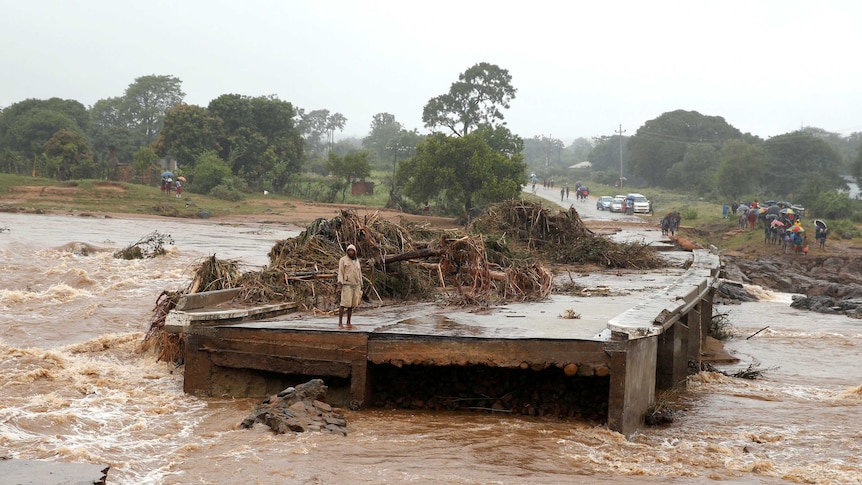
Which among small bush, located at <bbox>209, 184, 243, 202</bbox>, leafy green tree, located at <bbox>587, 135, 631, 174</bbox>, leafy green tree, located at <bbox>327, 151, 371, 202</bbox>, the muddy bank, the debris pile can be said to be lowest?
the muddy bank

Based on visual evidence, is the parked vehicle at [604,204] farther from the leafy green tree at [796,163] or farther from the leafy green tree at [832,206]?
the leafy green tree at [832,206]

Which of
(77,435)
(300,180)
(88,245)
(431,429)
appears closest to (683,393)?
(431,429)

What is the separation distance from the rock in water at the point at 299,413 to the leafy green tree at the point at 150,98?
79.1m

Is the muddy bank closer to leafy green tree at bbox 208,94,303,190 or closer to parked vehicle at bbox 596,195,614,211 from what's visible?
parked vehicle at bbox 596,195,614,211

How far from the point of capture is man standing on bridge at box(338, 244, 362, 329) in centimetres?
879

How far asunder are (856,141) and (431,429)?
354ft

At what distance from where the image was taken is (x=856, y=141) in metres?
102

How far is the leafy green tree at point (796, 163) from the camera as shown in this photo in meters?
59.8

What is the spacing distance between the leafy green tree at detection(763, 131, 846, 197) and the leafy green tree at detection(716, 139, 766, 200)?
7.15 feet

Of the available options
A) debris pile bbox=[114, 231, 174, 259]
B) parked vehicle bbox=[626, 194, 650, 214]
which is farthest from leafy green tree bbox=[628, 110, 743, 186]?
debris pile bbox=[114, 231, 174, 259]

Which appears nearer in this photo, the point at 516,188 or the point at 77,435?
the point at 77,435

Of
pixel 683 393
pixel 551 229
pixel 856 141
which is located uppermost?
pixel 856 141

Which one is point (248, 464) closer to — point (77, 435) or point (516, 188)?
point (77, 435)

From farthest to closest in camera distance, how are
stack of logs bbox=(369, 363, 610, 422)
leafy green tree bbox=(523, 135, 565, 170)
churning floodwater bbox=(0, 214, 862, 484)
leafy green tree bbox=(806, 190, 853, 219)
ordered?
leafy green tree bbox=(523, 135, 565, 170) < leafy green tree bbox=(806, 190, 853, 219) < stack of logs bbox=(369, 363, 610, 422) < churning floodwater bbox=(0, 214, 862, 484)
